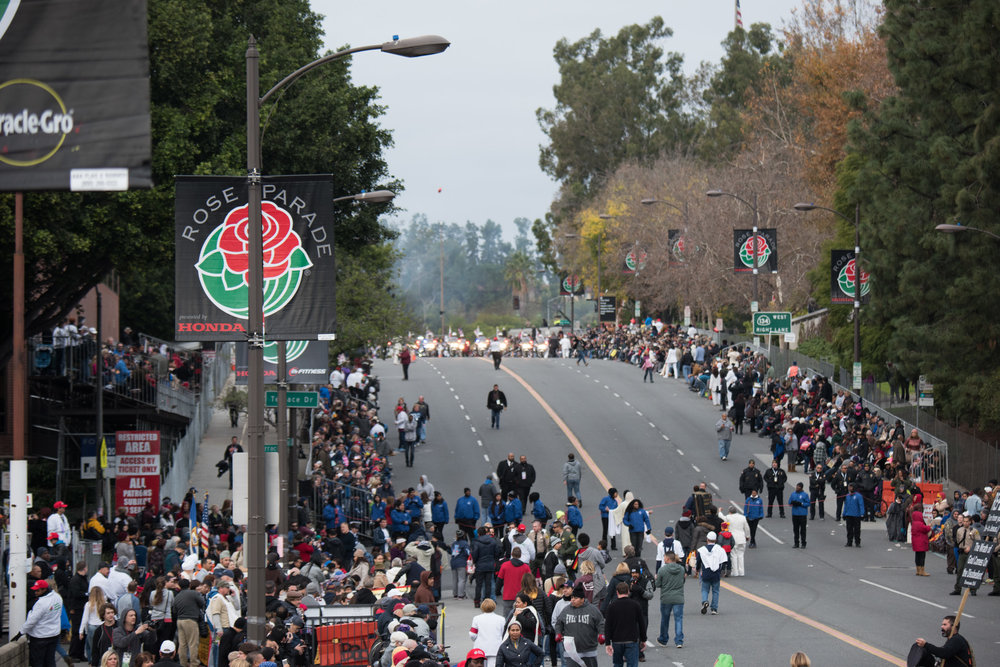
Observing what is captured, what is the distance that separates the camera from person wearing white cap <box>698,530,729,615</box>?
22.9m

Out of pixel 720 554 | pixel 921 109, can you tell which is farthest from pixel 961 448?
pixel 720 554

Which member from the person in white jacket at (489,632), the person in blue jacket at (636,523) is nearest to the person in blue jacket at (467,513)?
the person in blue jacket at (636,523)

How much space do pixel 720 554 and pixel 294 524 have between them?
8352mm

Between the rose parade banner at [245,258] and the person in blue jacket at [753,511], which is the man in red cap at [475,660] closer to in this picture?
the rose parade banner at [245,258]

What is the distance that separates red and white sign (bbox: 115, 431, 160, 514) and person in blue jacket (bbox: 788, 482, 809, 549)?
13567mm

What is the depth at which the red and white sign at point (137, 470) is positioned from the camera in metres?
29.0

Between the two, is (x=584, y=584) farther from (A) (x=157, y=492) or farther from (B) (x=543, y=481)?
(B) (x=543, y=481)

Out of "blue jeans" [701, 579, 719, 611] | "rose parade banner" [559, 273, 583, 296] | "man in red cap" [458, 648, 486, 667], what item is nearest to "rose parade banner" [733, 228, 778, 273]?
"blue jeans" [701, 579, 719, 611]

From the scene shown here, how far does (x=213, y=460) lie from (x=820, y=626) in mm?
23613

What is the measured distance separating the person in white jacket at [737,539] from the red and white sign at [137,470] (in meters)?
11.7

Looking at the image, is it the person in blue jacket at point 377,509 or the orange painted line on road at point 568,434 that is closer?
the person in blue jacket at point 377,509

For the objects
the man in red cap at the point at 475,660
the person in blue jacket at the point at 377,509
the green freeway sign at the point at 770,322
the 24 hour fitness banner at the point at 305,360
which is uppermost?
the green freeway sign at the point at 770,322

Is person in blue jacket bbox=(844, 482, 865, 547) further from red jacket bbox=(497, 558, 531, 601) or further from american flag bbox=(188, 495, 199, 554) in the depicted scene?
american flag bbox=(188, 495, 199, 554)

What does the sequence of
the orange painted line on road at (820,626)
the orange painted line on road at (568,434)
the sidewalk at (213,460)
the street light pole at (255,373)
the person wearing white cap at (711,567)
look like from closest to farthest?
1. the street light pole at (255,373)
2. the orange painted line on road at (820,626)
3. the person wearing white cap at (711,567)
4. the sidewalk at (213,460)
5. the orange painted line on road at (568,434)
